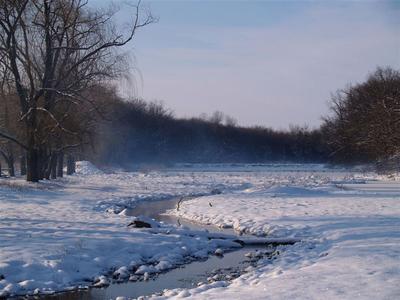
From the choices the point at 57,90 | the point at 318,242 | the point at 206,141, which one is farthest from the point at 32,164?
the point at 206,141

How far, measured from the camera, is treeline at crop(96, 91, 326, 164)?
94750 millimetres

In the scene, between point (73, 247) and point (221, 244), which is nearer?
point (73, 247)

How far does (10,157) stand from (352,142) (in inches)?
1402

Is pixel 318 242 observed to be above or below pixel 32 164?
below

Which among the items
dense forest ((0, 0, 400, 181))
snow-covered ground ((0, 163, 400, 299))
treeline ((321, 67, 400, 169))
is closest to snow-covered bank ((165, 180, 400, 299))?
snow-covered ground ((0, 163, 400, 299))

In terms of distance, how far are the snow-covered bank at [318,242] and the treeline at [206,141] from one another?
222ft

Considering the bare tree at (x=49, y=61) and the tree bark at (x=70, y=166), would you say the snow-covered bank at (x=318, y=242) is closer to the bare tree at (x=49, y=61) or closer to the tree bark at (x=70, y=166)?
the bare tree at (x=49, y=61)

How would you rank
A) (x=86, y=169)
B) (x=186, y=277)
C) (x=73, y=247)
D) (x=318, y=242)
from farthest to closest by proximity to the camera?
(x=86, y=169) → (x=318, y=242) → (x=73, y=247) → (x=186, y=277)

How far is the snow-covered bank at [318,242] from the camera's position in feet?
28.8

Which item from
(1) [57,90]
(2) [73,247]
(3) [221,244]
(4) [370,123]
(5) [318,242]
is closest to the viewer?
(2) [73,247]

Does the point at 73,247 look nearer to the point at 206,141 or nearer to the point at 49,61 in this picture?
the point at 49,61

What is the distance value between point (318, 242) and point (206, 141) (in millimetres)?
94709

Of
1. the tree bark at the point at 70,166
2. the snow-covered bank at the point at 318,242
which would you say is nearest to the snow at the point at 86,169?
the tree bark at the point at 70,166

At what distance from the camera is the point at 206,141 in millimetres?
108375
